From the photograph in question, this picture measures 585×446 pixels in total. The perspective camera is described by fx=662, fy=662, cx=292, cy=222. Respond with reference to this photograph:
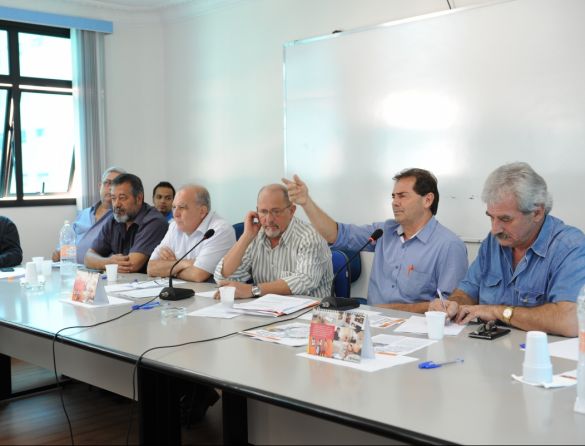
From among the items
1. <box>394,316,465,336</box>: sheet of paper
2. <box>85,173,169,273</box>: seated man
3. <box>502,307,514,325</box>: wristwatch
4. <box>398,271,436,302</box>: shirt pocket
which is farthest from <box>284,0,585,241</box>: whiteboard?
<box>394,316,465,336</box>: sheet of paper

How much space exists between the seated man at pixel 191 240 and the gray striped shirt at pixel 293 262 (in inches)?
10.5

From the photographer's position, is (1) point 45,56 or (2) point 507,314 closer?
(2) point 507,314

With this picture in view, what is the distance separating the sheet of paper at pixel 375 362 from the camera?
1824 mm

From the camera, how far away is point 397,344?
208cm

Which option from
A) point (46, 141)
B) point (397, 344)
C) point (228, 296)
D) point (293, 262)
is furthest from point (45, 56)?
point (397, 344)

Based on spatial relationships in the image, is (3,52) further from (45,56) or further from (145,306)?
(145,306)

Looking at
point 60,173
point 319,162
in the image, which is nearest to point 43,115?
point 60,173

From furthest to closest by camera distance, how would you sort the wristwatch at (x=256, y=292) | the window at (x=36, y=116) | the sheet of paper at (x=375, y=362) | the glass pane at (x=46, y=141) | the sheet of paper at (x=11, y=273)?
the glass pane at (x=46, y=141) → the window at (x=36, y=116) → the sheet of paper at (x=11, y=273) → the wristwatch at (x=256, y=292) → the sheet of paper at (x=375, y=362)

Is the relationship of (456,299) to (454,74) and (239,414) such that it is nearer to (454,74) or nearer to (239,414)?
(239,414)

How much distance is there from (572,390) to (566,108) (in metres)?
2.49

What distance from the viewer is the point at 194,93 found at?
630cm

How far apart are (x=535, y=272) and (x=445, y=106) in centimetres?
206

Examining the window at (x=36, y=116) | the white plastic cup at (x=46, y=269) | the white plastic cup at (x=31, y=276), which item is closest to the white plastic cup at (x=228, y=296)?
the white plastic cup at (x=31, y=276)

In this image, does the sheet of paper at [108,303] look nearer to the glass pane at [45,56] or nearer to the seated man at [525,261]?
the seated man at [525,261]
